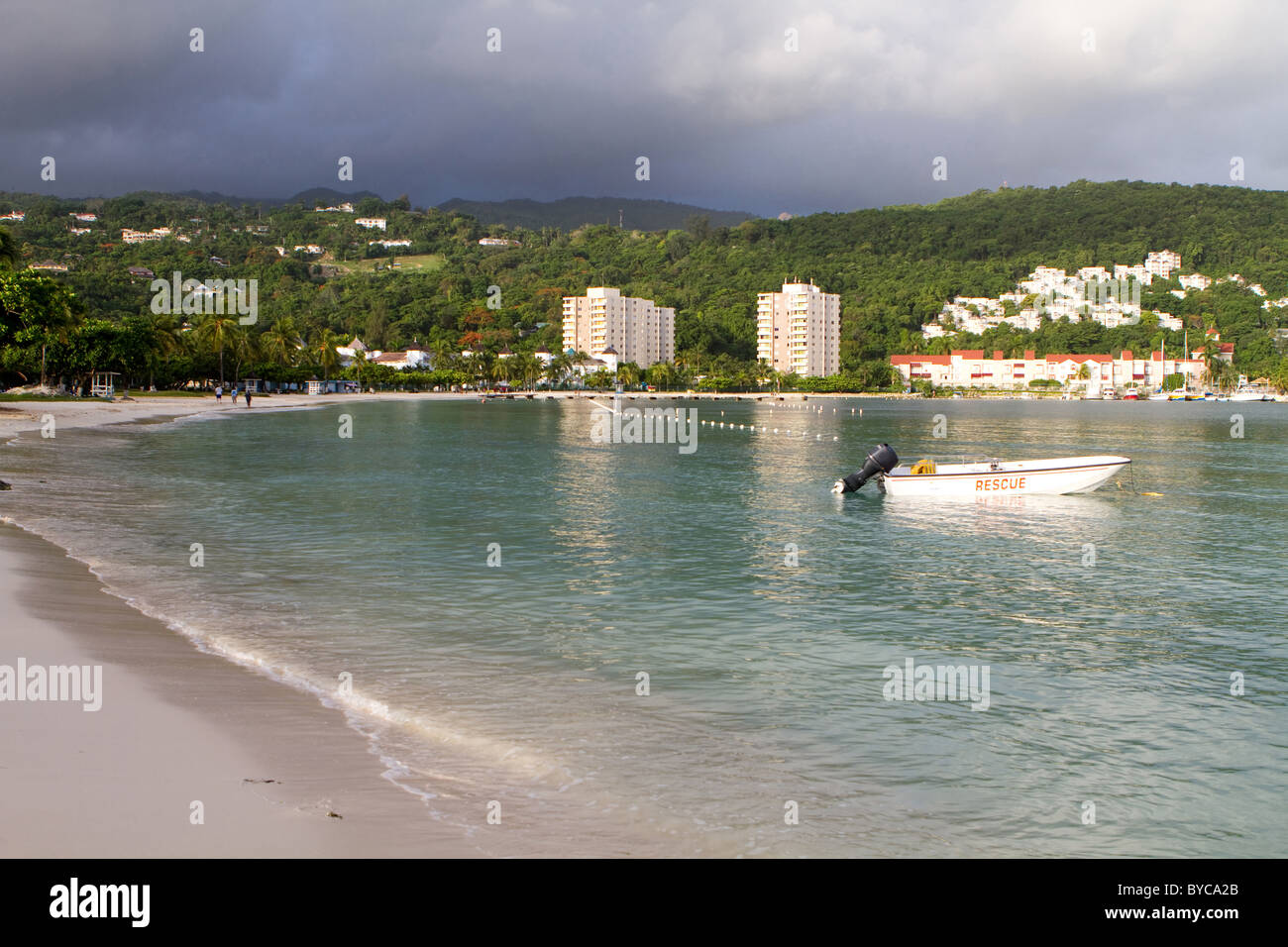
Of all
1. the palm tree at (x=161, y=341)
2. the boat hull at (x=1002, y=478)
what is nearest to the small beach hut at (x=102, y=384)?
the palm tree at (x=161, y=341)

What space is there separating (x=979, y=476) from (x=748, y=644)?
22500 mm

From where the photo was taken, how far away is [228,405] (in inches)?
4151

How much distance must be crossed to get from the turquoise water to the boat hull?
0.64 meters

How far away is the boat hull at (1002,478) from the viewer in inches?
1388

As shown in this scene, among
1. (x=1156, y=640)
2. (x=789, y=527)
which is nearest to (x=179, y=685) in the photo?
(x=1156, y=640)

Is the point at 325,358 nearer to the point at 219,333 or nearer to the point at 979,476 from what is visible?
the point at 219,333

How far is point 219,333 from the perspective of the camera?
12394cm

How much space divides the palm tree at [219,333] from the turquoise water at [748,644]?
93.9m

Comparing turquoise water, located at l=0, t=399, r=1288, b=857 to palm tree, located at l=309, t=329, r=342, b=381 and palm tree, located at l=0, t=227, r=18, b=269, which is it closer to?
palm tree, located at l=0, t=227, r=18, b=269

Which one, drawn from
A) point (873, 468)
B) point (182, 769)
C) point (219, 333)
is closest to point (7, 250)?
point (219, 333)

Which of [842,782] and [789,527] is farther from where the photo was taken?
[789,527]

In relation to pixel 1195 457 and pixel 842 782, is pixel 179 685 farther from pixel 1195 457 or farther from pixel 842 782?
pixel 1195 457
